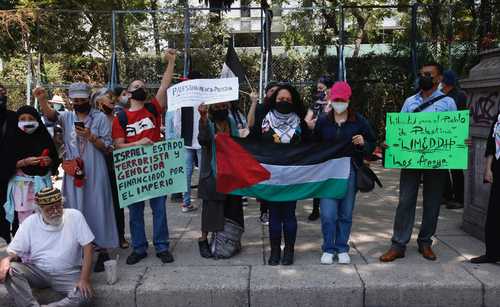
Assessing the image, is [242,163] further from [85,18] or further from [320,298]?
[85,18]

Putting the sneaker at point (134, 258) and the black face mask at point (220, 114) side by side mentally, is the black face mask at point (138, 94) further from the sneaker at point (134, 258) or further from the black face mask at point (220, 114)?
the sneaker at point (134, 258)

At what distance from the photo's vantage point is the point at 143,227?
4.78 m

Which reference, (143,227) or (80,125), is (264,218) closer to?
(143,227)

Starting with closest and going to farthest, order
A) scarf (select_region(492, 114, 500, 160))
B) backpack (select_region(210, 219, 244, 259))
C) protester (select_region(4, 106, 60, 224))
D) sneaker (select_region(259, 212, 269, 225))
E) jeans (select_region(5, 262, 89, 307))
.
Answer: jeans (select_region(5, 262, 89, 307))
scarf (select_region(492, 114, 500, 160))
protester (select_region(4, 106, 60, 224))
backpack (select_region(210, 219, 244, 259))
sneaker (select_region(259, 212, 269, 225))

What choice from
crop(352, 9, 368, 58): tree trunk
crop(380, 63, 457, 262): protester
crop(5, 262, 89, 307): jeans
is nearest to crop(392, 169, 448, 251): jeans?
crop(380, 63, 457, 262): protester

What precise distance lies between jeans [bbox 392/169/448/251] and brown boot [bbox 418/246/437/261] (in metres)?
0.03

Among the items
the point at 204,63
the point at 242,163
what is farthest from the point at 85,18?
the point at 242,163

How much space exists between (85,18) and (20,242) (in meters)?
8.84

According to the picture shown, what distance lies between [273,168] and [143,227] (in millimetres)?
1431

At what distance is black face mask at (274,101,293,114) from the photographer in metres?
4.51

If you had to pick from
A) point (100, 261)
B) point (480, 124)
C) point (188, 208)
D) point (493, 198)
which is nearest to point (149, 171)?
point (100, 261)

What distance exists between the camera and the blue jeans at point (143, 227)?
15.6ft

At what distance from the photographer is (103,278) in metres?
4.38

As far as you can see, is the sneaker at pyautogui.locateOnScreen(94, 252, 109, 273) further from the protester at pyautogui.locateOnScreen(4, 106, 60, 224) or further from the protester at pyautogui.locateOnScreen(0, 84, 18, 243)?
the protester at pyautogui.locateOnScreen(0, 84, 18, 243)
